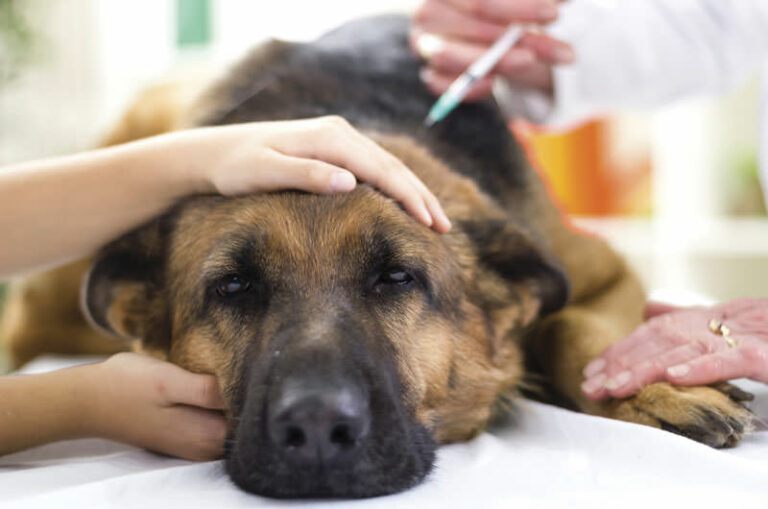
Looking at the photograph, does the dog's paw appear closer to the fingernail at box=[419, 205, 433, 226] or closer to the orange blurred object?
the fingernail at box=[419, 205, 433, 226]

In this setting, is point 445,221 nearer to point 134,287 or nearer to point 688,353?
point 688,353

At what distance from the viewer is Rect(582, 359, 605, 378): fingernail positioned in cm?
172

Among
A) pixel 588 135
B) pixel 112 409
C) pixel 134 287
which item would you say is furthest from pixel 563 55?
pixel 588 135

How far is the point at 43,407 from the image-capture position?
55.1 inches

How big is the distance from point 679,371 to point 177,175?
112 centimetres

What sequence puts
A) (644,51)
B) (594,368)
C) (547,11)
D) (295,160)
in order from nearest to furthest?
1. (295,160)
2. (594,368)
3. (547,11)
4. (644,51)

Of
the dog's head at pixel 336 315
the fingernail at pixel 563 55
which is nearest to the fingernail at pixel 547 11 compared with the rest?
the fingernail at pixel 563 55

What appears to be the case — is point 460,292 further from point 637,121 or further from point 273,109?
point 637,121

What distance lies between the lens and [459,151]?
226 centimetres

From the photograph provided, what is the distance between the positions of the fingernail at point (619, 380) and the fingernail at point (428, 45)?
4.07ft

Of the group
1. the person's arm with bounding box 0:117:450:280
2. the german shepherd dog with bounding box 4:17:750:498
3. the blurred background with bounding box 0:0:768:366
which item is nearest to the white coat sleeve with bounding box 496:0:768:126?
the german shepherd dog with bounding box 4:17:750:498

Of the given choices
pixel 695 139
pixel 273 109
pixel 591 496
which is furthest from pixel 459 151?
pixel 695 139

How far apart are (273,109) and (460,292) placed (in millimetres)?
783

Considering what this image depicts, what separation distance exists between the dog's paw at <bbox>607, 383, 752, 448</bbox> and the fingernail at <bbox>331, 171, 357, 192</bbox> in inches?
29.5
